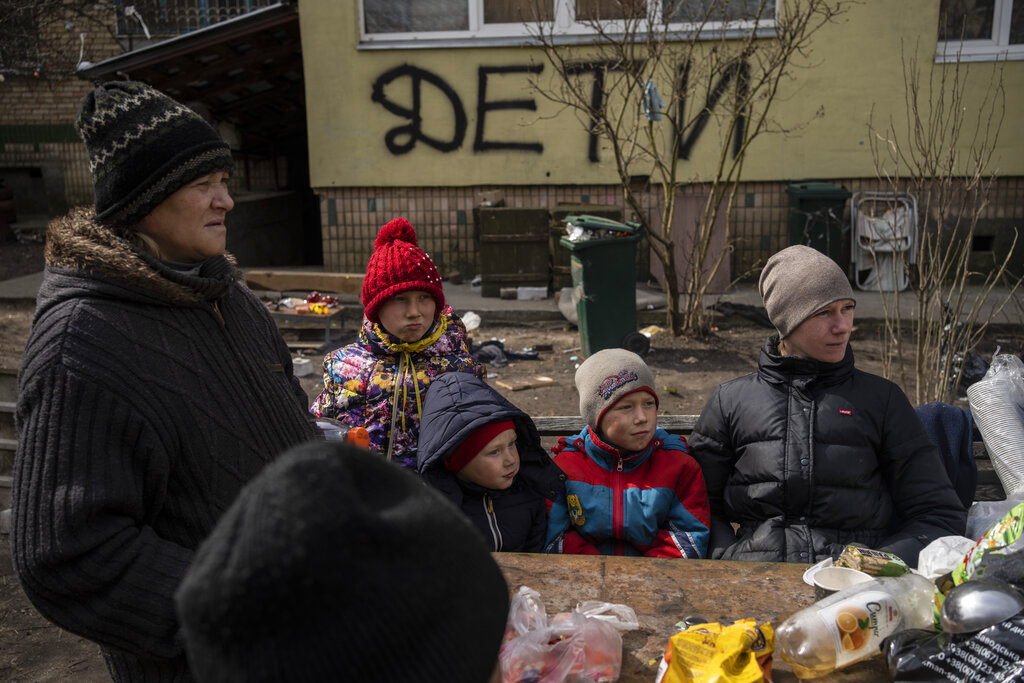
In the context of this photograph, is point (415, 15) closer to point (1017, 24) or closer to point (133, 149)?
point (1017, 24)

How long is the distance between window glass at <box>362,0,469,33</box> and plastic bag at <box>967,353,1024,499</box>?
7.96 meters

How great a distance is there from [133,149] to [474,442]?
140 cm

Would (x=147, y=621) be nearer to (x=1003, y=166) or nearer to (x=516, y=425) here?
(x=516, y=425)

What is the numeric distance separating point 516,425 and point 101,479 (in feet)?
5.16

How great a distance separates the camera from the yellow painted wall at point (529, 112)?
9086 millimetres

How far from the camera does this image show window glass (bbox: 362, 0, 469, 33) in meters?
9.71

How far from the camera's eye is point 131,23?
13.9 metres

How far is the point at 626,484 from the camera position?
276 centimetres

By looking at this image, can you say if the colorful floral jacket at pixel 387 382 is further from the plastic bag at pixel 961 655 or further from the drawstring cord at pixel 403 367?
the plastic bag at pixel 961 655

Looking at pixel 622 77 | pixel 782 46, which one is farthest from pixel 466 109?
pixel 782 46

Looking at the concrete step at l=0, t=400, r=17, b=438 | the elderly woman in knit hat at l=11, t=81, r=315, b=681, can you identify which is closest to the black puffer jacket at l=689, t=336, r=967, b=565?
the elderly woman in knit hat at l=11, t=81, r=315, b=681

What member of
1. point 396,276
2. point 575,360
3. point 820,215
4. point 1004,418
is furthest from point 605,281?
point 1004,418

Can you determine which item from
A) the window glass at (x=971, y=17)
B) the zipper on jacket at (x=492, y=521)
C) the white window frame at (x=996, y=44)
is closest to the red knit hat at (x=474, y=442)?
the zipper on jacket at (x=492, y=521)

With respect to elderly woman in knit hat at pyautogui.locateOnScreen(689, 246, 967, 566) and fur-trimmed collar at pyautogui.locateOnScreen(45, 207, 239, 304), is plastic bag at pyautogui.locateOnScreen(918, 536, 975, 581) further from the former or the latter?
fur-trimmed collar at pyautogui.locateOnScreen(45, 207, 239, 304)
